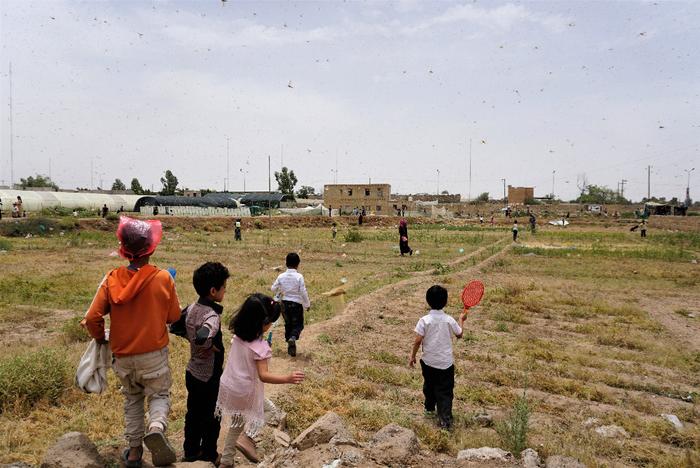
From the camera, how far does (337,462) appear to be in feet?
10.8

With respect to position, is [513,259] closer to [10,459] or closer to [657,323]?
[657,323]

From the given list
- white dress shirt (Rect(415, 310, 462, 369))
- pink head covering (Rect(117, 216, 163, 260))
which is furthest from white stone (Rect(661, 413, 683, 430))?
pink head covering (Rect(117, 216, 163, 260))

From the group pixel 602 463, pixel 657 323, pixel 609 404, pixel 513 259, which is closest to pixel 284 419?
pixel 602 463

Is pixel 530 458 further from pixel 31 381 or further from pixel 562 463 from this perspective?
pixel 31 381

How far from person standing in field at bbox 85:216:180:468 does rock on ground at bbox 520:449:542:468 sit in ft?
8.65

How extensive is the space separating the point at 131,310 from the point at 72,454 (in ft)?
3.29

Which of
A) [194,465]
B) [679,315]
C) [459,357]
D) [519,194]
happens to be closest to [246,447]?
[194,465]

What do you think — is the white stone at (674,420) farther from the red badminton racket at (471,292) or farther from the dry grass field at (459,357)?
the red badminton racket at (471,292)

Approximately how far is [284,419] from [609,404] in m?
3.84

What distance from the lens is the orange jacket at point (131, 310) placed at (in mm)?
3205

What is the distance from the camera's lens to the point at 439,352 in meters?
4.70

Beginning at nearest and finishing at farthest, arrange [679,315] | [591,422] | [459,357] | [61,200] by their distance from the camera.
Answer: [591,422] < [459,357] < [679,315] < [61,200]

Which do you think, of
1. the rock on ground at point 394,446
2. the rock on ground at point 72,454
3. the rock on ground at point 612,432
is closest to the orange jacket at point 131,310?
the rock on ground at point 72,454

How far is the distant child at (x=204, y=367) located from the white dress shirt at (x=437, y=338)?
6.56 ft
